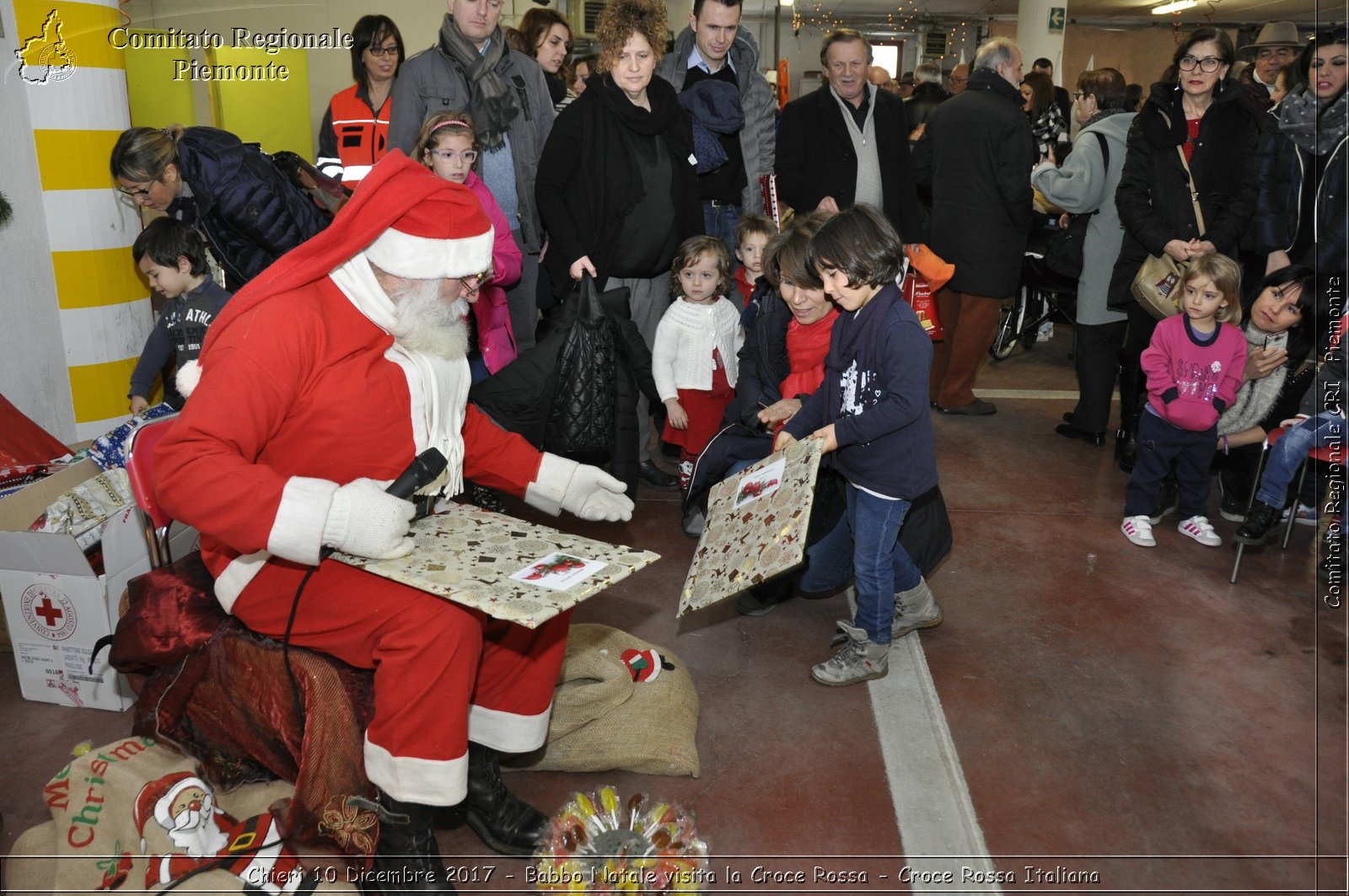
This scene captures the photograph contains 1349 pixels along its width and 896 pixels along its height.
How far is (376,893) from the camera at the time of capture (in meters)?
2.27

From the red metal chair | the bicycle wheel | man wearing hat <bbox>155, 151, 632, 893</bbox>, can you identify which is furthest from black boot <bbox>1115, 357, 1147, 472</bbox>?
the red metal chair

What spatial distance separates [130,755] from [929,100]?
832 cm

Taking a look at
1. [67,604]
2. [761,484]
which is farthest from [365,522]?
[67,604]

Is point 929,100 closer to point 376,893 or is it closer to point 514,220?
point 514,220

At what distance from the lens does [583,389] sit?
4039 mm

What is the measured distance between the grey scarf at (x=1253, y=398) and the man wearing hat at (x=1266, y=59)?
108 cm

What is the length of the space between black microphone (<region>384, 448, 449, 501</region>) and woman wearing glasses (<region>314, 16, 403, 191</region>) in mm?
3222

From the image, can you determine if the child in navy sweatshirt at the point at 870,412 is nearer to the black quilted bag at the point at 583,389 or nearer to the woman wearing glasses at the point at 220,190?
the black quilted bag at the point at 583,389

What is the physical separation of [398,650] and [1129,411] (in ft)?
14.6

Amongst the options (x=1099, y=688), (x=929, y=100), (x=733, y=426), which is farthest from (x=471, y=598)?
(x=929, y=100)

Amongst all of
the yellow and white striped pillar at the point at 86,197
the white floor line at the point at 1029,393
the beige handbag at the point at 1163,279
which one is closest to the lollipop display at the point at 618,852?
the yellow and white striped pillar at the point at 86,197

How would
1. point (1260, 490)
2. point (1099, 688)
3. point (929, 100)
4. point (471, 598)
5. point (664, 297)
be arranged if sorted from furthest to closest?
point (929, 100), point (664, 297), point (1260, 490), point (1099, 688), point (471, 598)

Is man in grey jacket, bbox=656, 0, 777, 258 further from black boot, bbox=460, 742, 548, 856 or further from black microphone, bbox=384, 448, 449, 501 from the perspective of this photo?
black boot, bbox=460, 742, 548, 856

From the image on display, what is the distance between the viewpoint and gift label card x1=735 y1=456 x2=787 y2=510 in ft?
9.37
